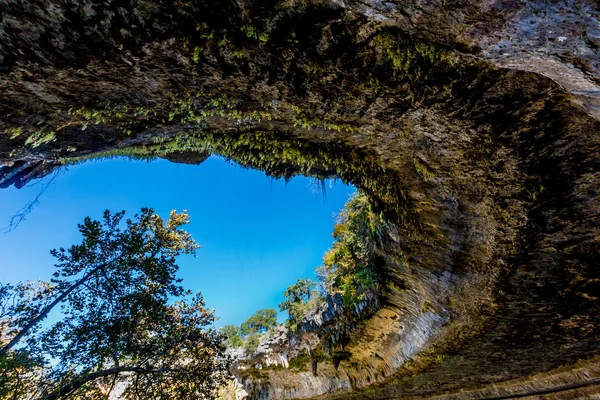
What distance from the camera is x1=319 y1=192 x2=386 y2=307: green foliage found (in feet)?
26.2

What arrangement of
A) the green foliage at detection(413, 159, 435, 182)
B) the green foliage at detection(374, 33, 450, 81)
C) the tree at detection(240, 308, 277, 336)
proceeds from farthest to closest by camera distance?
the tree at detection(240, 308, 277, 336) < the green foliage at detection(413, 159, 435, 182) < the green foliage at detection(374, 33, 450, 81)

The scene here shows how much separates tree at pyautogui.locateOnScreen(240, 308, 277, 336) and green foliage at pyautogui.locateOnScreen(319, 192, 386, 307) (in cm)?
1045

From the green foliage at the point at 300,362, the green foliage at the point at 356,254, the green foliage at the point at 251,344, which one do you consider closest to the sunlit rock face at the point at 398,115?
the green foliage at the point at 356,254

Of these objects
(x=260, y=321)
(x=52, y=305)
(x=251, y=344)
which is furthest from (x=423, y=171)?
(x=260, y=321)

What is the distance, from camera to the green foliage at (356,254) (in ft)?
26.2

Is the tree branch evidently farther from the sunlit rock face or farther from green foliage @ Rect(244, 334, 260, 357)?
green foliage @ Rect(244, 334, 260, 357)

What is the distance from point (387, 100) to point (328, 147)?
4.71 feet

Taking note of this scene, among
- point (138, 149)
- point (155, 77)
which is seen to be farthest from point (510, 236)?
point (138, 149)

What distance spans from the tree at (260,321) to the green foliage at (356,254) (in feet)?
34.3

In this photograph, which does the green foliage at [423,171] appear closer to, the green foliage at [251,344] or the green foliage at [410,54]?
the green foliage at [410,54]

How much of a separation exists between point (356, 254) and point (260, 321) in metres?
13.8

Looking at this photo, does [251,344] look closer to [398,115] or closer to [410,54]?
[398,115]

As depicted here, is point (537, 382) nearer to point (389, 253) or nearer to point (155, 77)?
point (389, 253)

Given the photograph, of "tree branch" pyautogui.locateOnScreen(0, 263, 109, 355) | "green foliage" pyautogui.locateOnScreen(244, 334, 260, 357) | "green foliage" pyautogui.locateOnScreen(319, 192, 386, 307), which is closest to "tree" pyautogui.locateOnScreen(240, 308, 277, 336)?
"green foliage" pyautogui.locateOnScreen(244, 334, 260, 357)
